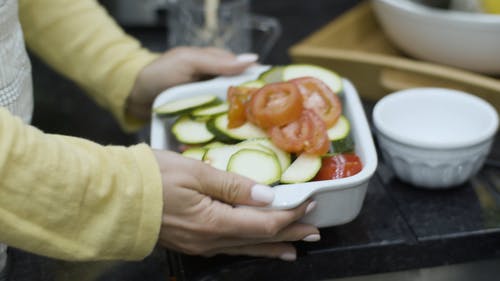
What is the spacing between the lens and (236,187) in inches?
26.6

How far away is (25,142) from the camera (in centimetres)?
61

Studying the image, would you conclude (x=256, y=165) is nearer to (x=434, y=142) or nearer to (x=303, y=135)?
(x=303, y=135)

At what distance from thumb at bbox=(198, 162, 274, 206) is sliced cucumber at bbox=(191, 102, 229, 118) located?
176mm

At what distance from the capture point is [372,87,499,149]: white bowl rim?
81 centimetres

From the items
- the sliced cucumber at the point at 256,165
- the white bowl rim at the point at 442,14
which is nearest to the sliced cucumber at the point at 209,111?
the sliced cucumber at the point at 256,165

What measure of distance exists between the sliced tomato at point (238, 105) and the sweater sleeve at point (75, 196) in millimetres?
168

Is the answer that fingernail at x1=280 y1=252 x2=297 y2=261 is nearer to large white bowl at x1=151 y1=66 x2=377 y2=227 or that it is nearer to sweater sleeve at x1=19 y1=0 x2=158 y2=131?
large white bowl at x1=151 y1=66 x2=377 y2=227

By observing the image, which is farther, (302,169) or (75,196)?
(302,169)

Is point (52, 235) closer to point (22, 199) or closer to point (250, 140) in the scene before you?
point (22, 199)

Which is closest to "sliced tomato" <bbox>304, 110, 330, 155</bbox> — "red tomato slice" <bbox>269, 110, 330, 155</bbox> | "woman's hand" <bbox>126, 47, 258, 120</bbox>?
"red tomato slice" <bbox>269, 110, 330, 155</bbox>

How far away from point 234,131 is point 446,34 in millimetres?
385

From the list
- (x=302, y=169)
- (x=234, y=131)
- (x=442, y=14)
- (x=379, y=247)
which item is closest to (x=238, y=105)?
(x=234, y=131)

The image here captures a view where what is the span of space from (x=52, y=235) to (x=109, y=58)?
16.6 inches

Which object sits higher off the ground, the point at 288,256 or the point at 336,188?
the point at 336,188
